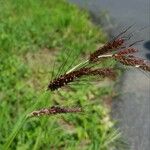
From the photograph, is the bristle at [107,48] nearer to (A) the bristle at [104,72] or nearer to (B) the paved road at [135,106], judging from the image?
(A) the bristle at [104,72]

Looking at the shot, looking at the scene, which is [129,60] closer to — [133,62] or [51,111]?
[133,62]

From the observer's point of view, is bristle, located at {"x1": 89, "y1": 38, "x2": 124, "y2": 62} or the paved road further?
the paved road

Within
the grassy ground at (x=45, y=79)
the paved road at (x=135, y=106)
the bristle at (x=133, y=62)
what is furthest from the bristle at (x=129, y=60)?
the paved road at (x=135, y=106)

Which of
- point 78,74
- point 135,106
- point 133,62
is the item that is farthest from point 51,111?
point 135,106

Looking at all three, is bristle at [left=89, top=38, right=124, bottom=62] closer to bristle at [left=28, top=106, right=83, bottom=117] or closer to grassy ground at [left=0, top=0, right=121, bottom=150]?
bristle at [left=28, top=106, right=83, bottom=117]

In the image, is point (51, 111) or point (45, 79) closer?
point (51, 111)

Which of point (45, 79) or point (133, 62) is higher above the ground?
point (133, 62)

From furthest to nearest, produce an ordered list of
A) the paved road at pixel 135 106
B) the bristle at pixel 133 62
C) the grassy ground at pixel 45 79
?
the paved road at pixel 135 106 → the grassy ground at pixel 45 79 → the bristle at pixel 133 62

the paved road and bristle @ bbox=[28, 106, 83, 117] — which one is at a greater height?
bristle @ bbox=[28, 106, 83, 117]

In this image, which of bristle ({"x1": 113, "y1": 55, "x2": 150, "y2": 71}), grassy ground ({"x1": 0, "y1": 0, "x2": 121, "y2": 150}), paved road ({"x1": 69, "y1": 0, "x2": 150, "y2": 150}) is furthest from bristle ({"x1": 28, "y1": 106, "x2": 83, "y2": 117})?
paved road ({"x1": 69, "y1": 0, "x2": 150, "y2": 150})
